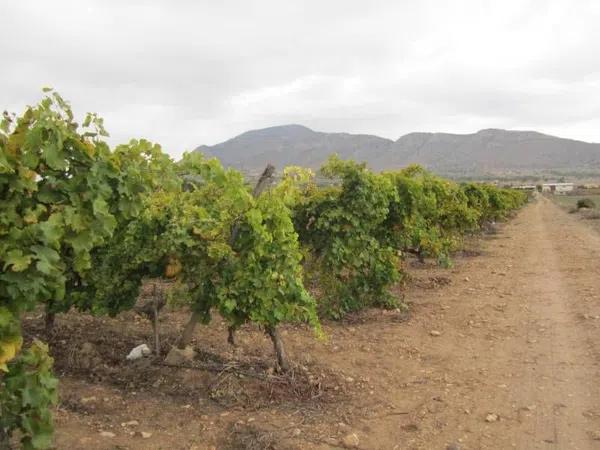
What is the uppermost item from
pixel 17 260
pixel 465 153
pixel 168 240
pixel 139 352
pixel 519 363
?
pixel 465 153

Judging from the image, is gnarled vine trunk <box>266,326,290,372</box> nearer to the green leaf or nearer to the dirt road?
the dirt road

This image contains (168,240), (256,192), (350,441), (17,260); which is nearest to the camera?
(17,260)

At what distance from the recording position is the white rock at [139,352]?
6.09 metres

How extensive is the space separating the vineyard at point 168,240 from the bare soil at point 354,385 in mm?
343

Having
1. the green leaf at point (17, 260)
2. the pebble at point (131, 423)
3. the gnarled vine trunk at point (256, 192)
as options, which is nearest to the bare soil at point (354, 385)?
the pebble at point (131, 423)

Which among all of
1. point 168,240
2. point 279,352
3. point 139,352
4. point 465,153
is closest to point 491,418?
point 279,352

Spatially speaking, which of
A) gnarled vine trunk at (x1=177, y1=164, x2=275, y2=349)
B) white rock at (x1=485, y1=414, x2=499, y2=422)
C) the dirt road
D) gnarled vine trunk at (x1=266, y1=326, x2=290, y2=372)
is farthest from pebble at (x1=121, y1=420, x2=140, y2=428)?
white rock at (x1=485, y1=414, x2=499, y2=422)

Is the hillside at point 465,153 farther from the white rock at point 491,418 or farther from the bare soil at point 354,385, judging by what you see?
the white rock at point 491,418

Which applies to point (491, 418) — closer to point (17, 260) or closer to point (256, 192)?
point (256, 192)

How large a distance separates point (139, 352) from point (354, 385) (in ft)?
7.70

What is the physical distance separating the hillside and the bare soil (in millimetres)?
153969

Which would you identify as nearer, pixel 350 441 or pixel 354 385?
pixel 350 441

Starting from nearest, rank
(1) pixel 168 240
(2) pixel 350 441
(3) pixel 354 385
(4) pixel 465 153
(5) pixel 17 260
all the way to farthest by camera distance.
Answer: (5) pixel 17 260, (2) pixel 350 441, (1) pixel 168 240, (3) pixel 354 385, (4) pixel 465 153

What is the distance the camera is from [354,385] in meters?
5.72
